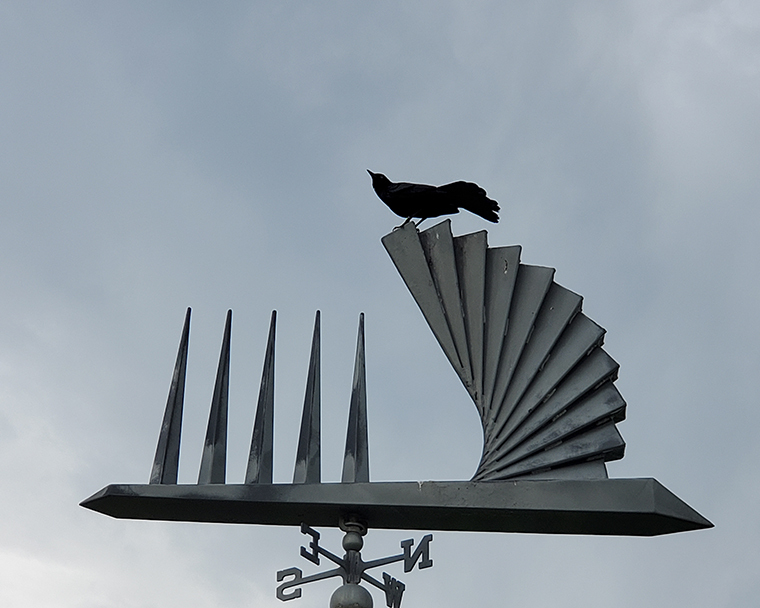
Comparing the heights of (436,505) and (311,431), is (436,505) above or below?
below

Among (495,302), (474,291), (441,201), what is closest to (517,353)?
(495,302)

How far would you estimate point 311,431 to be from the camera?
7.28 meters

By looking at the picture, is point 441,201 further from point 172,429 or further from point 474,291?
point 172,429

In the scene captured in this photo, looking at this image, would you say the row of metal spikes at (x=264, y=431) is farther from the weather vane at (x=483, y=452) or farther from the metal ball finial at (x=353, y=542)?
the metal ball finial at (x=353, y=542)

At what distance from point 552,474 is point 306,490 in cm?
158

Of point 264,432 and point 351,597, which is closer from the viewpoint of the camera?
point 351,597

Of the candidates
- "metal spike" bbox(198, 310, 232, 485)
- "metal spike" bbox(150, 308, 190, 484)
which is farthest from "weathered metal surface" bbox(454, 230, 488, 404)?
"metal spike" bbox(150, 308, 190, 484)

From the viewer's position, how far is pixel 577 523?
22.1ft

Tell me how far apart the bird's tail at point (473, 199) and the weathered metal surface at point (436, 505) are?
89.1 inches

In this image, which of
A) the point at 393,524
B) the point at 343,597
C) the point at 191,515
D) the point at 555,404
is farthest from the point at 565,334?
the point at 191,515

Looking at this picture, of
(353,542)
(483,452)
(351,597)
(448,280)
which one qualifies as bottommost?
(351,597)

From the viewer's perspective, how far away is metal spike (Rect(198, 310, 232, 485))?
7.12 meters

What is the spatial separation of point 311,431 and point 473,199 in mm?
2174

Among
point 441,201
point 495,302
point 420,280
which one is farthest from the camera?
point 441,201
